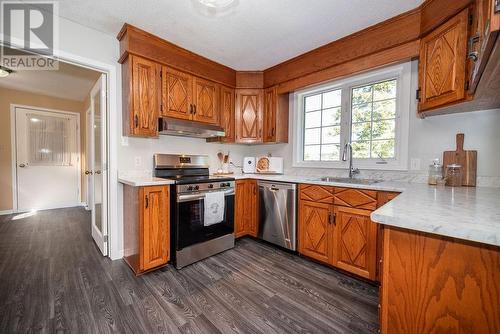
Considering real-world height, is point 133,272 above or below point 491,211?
below

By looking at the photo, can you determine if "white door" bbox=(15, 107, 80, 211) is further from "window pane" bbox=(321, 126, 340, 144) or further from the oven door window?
"window pane" bbox=(321, 126, 340, 144)

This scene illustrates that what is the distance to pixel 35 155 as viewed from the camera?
4281 mm

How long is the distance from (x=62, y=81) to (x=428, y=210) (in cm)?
507

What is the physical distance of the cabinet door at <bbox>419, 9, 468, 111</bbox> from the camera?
1474 millimetres

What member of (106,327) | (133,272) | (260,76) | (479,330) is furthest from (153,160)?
(479,330)

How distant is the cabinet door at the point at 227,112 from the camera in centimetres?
301

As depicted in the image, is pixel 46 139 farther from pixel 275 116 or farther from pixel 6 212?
pixel 275 116

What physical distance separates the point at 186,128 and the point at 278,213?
4.97 feet

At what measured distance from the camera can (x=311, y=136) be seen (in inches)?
120

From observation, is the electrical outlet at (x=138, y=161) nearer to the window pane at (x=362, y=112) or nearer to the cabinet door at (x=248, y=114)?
the cabinet door at (x=248, y=114)

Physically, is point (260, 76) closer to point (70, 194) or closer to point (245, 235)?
point (245, 235)

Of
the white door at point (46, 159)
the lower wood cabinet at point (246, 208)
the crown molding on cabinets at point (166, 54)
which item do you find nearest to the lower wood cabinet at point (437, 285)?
the lower wood cabinet at point (246, 208)

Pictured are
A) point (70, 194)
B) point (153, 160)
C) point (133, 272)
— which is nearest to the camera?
point (133, 272)

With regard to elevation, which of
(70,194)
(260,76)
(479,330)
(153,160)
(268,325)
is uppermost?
(260,76)
